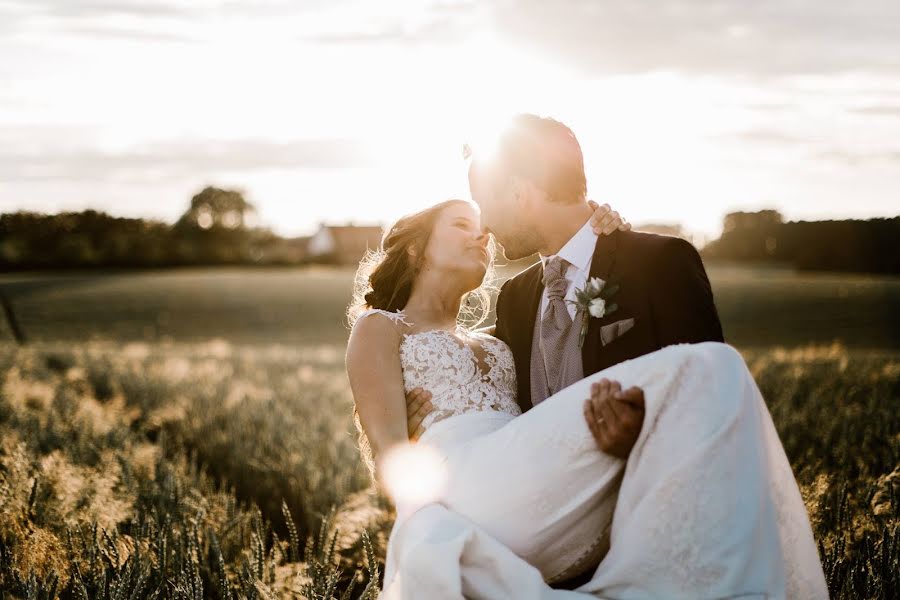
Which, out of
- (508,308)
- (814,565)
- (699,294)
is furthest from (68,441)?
(814,565)

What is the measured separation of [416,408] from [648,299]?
1238 millimetres

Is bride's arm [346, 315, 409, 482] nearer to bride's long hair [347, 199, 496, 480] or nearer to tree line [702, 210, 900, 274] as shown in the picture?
bride's long hair [347, 199, 496, 480]

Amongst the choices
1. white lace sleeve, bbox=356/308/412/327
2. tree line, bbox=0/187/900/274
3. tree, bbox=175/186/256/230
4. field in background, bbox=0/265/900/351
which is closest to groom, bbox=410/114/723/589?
white lace sleeve, bbox=356/308/412/327

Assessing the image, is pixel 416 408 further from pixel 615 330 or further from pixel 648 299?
pixel 648 299

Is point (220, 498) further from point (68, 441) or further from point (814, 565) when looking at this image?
point (814, 565)

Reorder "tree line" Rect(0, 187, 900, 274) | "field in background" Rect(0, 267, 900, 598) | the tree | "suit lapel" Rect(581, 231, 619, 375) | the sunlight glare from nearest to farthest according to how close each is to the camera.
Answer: the sunlight glare → "field in background" Rect(0, 267, 900, 598) → "suit lapel" Rect(581, 231, 619, 375) → "tree line" Rect(0, 187, 900, 274) → the tree

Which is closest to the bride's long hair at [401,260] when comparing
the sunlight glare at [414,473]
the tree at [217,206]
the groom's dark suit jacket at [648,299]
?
the groom's dark suit jacket at [648,299]

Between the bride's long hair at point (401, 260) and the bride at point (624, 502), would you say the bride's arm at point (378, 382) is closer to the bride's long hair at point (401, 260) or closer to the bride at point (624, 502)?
the bride at point (624, 502)

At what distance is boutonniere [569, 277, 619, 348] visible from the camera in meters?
3.91

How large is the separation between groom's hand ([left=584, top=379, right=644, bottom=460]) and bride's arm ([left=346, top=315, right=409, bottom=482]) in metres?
1.13

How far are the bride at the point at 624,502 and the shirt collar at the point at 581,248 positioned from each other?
4.10 ft

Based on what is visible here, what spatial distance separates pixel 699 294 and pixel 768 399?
4.47 m

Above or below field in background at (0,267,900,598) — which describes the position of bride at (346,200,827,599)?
above

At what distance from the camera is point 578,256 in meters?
4.34
